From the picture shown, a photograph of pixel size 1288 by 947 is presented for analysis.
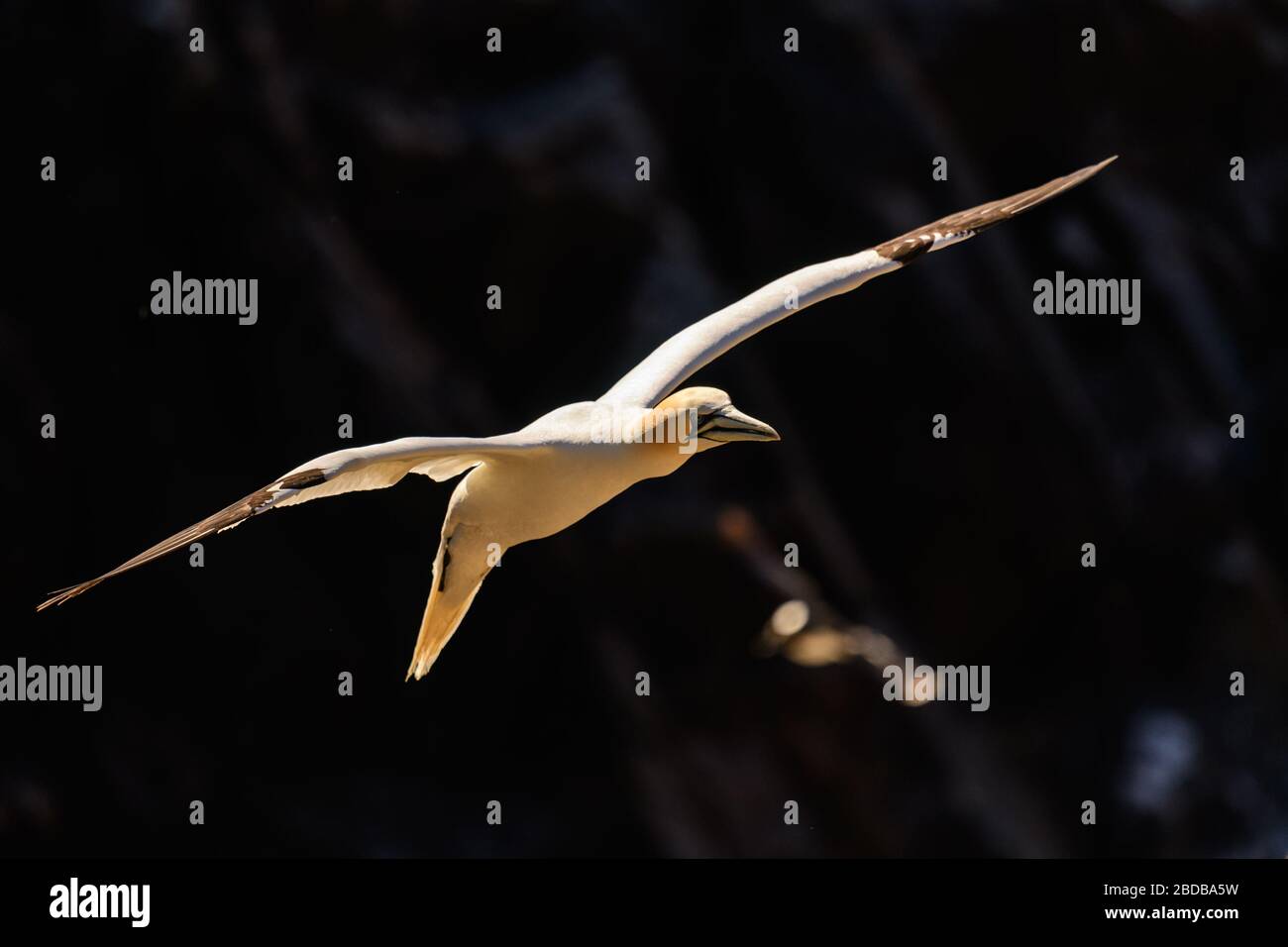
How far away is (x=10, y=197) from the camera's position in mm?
13242

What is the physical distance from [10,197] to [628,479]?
8.04 m

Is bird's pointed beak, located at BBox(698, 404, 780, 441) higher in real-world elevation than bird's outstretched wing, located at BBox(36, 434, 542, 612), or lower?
higher

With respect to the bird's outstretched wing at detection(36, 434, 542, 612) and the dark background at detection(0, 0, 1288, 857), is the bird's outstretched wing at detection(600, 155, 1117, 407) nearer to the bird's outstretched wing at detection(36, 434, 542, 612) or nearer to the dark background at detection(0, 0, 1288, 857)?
the bird's outstretched wing at detection(36, 434, 542, 612)

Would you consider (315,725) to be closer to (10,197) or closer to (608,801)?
(608,801)

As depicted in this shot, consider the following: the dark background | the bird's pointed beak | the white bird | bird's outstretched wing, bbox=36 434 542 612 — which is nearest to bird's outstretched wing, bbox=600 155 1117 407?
the white bird

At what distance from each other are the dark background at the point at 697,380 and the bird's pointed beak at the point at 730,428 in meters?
6.63

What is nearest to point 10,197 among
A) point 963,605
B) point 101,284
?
point 101,284

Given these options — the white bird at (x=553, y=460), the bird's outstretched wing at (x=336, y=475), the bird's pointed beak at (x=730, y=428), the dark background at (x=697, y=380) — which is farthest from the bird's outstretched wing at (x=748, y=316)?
the dark background at (x=697, y=380)

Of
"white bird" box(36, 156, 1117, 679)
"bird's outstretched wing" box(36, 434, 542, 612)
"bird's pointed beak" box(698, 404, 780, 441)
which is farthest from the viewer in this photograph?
"bird's pointed beak" box(698, 404, 780, 441)

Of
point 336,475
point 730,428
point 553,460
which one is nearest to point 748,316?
point 730,428

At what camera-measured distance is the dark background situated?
1348cm

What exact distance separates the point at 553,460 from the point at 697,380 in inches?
286

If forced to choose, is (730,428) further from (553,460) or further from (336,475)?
(336,475)

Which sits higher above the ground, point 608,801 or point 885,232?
point 885,232
